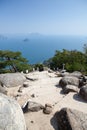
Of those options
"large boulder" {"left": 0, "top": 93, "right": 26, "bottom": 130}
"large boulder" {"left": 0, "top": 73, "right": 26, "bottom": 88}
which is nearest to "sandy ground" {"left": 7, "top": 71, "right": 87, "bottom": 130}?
"large boulder" {"left": 0, "top": 73, "right": 26, "bottom": 88}

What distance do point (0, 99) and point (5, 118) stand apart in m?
0.88

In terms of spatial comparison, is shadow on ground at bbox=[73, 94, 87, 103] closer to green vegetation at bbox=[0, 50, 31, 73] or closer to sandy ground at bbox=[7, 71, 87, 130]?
sandy ground at bbox=[7, 71, 87, 130]

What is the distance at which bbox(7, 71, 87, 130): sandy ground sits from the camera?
33.8ft

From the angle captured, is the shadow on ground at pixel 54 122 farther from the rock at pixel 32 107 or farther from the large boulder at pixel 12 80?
the large boulder at pixel 12 80

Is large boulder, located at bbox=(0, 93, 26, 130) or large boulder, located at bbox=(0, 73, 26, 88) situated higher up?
large boulder, located at bbox=(0, 93, 26, 130)

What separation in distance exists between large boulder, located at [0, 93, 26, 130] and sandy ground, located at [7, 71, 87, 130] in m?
1.61

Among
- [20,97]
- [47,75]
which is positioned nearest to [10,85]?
[20,97]

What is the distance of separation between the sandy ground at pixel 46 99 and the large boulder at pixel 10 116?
1608 millimetres

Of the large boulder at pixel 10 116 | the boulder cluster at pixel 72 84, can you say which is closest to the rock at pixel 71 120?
the large boulder at pixel 10 116

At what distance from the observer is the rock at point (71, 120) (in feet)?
30.1

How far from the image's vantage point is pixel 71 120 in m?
9.42

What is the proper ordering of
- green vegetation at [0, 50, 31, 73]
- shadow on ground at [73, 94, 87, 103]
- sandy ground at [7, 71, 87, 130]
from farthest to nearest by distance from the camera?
green vegetation at [0, 50, 31, 73], shadow on ground at [73, 94, 87, 103], sandy ground at [7, 71, 87, 130]

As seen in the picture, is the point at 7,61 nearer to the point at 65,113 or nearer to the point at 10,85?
the point at 10,85

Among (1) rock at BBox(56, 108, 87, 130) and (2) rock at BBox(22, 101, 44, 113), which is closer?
(1) rock at BBox(56, 108, 87, 130)
